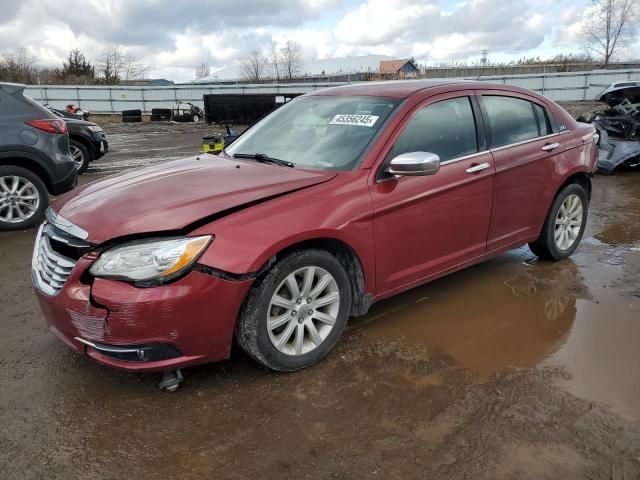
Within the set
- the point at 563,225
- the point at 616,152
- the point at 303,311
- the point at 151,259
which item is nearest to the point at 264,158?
the point at 303,311

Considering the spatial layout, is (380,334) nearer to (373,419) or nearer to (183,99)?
(373,419)

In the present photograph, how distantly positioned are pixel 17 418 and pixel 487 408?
243 centimetres

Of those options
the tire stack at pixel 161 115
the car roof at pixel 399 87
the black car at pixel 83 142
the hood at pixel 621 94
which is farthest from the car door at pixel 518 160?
the tire stack at pixel 161 115

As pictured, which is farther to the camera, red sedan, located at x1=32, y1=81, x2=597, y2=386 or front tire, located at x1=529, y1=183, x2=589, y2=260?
front tire, located at x1=529, y1=183, x2=589, y2=260

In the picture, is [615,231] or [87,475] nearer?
[87,475]

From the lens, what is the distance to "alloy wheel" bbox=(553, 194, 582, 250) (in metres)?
4.89

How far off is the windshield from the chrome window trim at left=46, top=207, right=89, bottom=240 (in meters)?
1.37

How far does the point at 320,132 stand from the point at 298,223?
3.60 ft

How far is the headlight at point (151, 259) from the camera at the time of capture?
266 centimetres

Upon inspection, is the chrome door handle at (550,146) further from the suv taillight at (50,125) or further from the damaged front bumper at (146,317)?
the suv taillight at (50,125)

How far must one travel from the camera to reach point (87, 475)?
237cm

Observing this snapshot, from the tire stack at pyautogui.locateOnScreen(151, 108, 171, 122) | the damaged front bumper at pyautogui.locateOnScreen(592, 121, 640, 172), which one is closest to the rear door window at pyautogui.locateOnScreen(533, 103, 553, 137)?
the damaged front bumper at pyautogui.locateOnScreen(592, 121, 640, 172)

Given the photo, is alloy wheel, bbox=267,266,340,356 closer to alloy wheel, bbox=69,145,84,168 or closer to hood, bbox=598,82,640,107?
hood, bbox=598,82,640,107

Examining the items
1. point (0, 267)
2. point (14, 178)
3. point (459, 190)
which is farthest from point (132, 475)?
point (14, 178)
